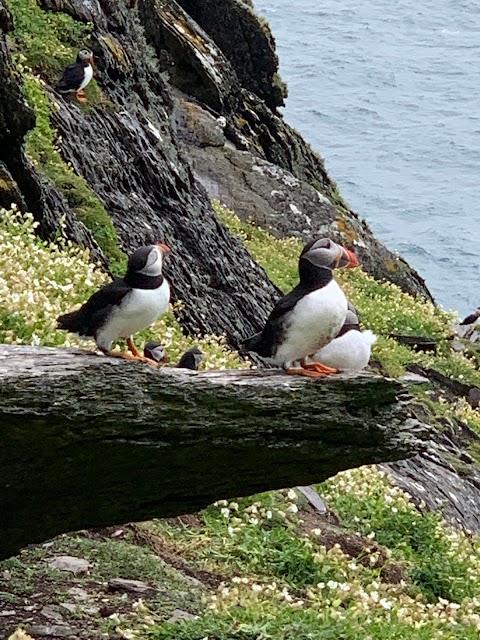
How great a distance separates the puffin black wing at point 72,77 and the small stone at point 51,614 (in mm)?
13341

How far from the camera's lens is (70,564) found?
876cm

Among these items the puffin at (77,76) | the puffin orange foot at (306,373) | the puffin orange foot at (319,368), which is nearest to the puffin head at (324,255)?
the puffin orange foot at (319,368)

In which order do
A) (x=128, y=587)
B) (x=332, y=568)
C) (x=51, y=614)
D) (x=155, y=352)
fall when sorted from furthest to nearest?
(x=155, y=352), (x=332, y=568), (x=128, y=587), (x=51, y=614)

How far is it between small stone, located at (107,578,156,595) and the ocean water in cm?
5117

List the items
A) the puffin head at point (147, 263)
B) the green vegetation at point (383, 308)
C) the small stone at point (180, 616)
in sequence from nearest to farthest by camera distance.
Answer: the puffin head at point (147, 263), the small stone at point (180, 616), the green vegetation at point (383, 308)

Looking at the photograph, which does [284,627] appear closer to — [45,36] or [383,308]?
[45,36]

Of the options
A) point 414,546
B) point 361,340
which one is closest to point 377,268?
point 414,546

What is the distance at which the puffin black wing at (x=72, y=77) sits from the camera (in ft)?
63.8

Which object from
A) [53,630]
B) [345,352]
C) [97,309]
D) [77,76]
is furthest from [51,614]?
[77,76]

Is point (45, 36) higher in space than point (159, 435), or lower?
higher

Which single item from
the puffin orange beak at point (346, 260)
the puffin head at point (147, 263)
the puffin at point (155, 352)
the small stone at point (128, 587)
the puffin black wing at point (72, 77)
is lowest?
the small stone at point (128, 587)

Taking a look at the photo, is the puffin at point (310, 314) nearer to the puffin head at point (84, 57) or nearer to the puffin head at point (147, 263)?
the puffin head at point (147, 263)

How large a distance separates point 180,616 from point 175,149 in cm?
1439

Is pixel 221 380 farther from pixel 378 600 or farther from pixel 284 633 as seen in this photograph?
pixel 378 600
